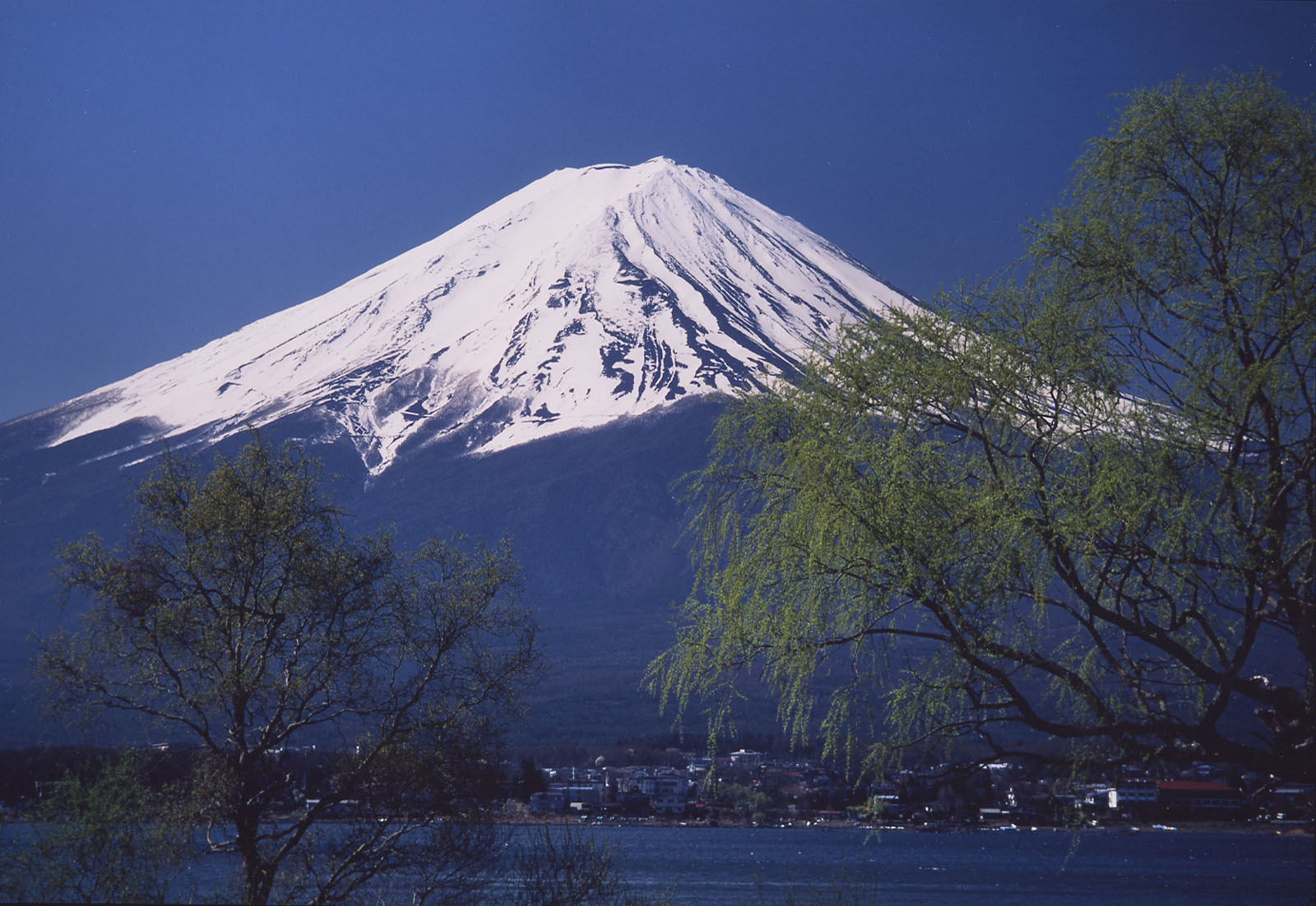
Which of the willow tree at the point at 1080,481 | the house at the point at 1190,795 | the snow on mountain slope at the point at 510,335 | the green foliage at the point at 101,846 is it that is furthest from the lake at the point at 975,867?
the snow on mountain slope at the point at 510,335

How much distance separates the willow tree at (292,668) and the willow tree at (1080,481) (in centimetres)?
360

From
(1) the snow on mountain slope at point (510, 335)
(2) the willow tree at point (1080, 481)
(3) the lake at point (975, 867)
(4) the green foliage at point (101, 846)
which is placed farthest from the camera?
(1) the snow on mountain slope at point (510, 335)

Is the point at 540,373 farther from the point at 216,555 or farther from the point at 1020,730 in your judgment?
the point at 216,555

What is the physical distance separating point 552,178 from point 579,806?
170676 mm

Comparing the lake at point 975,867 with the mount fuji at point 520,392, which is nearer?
the lake at point 975,867

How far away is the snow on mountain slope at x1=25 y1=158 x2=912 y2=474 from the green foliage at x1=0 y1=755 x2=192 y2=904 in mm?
119130

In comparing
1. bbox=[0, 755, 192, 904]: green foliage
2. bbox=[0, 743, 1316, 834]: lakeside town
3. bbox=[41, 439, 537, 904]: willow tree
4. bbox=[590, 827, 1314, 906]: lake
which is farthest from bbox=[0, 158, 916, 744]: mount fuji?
bbox=[0, 755, 192, 904]: green foliage

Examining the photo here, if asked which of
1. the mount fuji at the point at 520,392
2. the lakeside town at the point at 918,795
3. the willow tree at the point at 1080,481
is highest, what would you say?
the mount fuji at the point at 520,392

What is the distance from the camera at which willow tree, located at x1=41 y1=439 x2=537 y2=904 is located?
24.1 ft

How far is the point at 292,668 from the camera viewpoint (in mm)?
7598

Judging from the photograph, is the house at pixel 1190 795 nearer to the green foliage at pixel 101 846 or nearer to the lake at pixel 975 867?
the green foliage at pixel 101 846

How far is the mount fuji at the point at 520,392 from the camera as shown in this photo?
123 metres

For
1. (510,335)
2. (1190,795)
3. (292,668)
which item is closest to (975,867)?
(1190,795)

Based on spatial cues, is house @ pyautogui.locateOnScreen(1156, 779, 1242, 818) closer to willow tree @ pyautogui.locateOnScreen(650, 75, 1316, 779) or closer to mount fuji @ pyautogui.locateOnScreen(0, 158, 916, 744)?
willow tree @ pyautogui.locateOnScreen(650, 75, 1316, 779)
